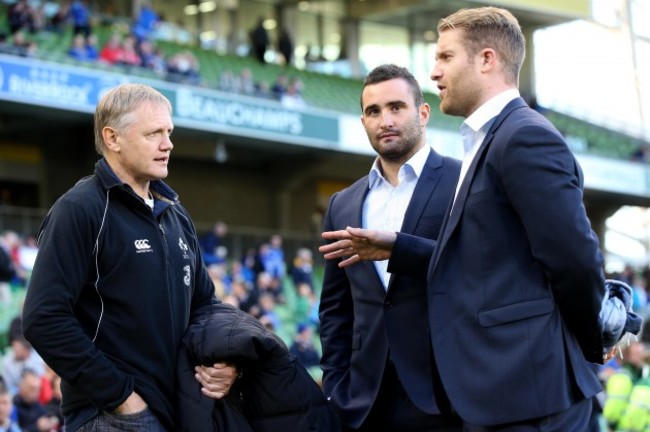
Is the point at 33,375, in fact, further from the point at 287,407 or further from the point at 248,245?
the point at 248,245

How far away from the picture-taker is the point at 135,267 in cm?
405

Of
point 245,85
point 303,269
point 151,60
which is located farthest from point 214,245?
point 245,85

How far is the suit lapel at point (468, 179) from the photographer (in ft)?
12.5

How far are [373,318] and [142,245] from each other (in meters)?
1.06

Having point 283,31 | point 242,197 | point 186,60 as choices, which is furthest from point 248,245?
point 283,31

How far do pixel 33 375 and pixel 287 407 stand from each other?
582 cm

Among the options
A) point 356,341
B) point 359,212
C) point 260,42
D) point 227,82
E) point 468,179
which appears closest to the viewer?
point 468,179

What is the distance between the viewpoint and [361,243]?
420 centimetres

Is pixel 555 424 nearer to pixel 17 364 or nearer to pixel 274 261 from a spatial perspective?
pixel 17 364

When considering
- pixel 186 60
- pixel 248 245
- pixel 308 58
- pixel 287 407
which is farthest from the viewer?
pixel 308 58

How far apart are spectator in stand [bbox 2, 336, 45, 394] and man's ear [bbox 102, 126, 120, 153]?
653 cm

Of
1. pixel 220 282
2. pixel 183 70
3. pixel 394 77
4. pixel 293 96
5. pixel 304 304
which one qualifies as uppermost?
pixel 183 70

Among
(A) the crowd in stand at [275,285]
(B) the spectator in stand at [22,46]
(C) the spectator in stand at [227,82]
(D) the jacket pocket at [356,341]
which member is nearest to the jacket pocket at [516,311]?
(D) the jacket pocket at [356,341]

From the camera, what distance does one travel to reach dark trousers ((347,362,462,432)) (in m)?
4.48
